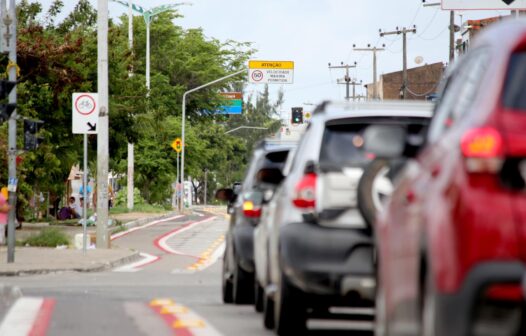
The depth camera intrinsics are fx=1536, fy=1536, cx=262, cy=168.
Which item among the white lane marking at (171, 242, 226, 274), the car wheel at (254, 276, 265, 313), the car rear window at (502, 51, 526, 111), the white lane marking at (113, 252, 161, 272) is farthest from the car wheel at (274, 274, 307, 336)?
the white lane marking at (113, 252, 161, 272)

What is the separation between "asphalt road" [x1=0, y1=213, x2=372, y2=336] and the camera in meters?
13.1

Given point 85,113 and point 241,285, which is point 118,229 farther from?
point 241,285

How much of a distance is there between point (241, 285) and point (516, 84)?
10.8 metres

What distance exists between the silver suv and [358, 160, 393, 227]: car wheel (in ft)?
0.04

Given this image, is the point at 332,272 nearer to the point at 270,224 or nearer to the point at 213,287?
the point at 270,224

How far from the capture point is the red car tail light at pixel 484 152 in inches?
225

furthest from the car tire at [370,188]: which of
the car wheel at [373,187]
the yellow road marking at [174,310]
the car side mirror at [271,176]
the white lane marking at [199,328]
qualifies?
the yellow road marking at [174,310]

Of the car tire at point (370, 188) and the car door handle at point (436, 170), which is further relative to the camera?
the car tire at point (370, 188)

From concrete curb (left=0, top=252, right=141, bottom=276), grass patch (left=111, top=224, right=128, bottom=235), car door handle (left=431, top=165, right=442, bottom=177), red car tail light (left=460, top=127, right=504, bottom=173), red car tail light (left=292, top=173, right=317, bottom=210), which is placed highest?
red car tail light (left=460, top=127, right=504, bottom=173)

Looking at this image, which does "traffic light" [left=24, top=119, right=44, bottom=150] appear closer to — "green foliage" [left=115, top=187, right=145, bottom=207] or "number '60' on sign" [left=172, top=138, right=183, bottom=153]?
"green foliage" [left=115, top=187, right=145, bottom=207]

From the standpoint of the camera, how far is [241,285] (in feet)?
54.4

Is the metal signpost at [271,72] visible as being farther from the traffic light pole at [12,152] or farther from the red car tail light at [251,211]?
the red car tail light at [251,211]

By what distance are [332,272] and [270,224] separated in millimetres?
2257

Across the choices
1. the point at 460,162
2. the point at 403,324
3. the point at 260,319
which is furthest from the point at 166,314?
the point at 460,162
